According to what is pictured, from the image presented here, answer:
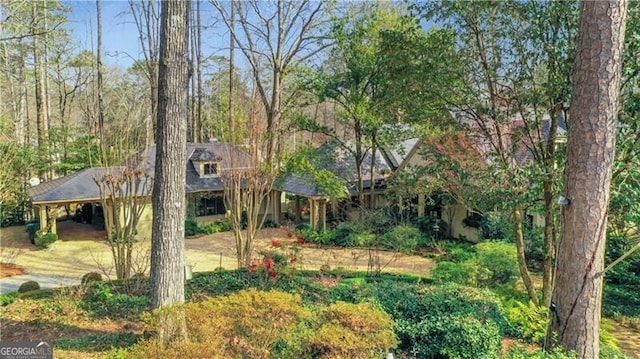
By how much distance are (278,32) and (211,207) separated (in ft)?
31.6

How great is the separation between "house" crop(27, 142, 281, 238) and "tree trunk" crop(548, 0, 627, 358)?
12.3 meters

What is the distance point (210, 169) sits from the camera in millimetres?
21453

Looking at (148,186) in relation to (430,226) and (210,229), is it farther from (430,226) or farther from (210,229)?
(430,226)

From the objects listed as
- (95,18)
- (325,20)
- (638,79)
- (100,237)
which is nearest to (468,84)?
(638,79)

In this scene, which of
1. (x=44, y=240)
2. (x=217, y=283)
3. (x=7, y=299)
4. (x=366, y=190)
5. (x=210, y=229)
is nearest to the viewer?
(x=7, y=299)

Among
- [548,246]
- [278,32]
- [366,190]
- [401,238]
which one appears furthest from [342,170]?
[548,246]

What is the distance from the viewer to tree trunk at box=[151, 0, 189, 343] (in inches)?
204

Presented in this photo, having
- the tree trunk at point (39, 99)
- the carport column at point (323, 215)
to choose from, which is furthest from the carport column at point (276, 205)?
the tree trunk at point (39, 99)

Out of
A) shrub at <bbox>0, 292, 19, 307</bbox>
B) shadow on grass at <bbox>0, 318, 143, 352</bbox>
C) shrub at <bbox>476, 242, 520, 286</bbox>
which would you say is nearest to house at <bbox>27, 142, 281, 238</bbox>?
shrub at <bbox>0, 292, 19, 307</bbox>

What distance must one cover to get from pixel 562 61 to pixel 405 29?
3504 mm

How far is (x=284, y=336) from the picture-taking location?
15.0 ft

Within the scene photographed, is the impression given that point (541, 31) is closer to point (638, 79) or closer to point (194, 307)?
point (638, 79)

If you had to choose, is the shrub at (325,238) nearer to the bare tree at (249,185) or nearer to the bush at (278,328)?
the bare tree at (249,185)

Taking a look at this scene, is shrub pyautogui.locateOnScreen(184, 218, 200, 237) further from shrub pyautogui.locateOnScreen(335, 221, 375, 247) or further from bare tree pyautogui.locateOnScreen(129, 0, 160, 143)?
shrub pyautogui.locateOnScreen(335, 221, 375, 247)
